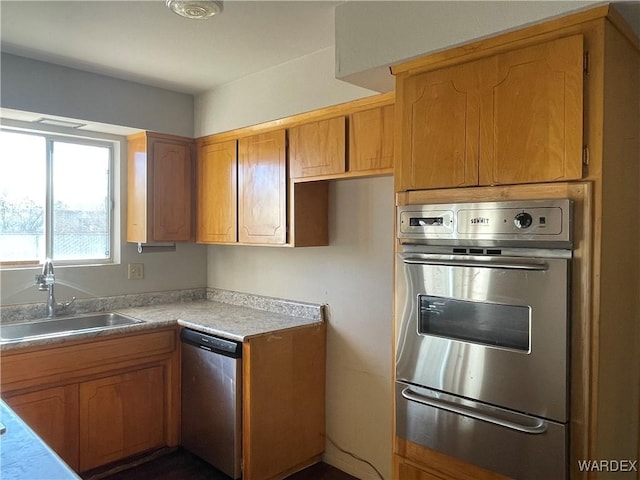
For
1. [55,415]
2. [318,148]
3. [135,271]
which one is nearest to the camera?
[55,415]

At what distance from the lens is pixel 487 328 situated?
1637 millimetres

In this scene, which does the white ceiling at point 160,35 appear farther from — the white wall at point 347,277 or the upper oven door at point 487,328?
the upper oven door at point 487,328

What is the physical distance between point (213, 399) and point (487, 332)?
5.55 ft

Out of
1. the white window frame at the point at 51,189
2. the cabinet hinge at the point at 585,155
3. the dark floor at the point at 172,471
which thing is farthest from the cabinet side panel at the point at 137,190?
the cabinet hinge at the point at 585,155

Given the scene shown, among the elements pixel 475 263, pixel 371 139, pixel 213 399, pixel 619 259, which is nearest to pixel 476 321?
pixel 475 263

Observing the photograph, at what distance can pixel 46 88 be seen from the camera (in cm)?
277

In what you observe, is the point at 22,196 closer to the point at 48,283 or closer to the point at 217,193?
the point at 48,283

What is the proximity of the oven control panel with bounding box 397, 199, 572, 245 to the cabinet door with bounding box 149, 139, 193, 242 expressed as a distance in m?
1.97

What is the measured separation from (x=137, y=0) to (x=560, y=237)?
1.89 metres

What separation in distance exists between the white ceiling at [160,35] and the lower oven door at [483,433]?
1704 millimetres

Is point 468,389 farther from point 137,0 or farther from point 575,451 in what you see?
point 137,0

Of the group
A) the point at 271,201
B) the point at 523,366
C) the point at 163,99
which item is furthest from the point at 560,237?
the point at 163,99

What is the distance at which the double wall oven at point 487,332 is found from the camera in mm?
1478

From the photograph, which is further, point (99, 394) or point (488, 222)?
point (99, 394)
